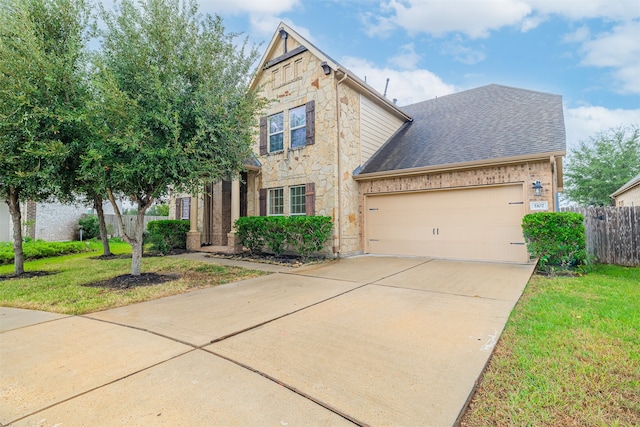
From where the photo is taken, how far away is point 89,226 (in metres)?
15.9

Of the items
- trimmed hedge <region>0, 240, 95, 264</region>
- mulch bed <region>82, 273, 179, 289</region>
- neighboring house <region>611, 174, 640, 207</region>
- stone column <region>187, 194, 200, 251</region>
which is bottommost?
mulch bed <region>82, 273, 179, 289</region>

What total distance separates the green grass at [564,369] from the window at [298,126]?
7.93 metres

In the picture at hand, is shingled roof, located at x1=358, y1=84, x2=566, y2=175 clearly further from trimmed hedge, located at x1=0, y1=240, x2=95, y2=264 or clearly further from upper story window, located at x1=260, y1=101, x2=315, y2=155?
trimmed hedge, located at x1=0, y1=240, x2=95, y2=264

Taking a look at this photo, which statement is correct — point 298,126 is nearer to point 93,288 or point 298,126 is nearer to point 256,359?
point 93,288

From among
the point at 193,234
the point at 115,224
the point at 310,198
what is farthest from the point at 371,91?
the point at 115,224

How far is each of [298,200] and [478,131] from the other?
6.25 m

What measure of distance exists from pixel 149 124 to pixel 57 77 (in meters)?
1.97

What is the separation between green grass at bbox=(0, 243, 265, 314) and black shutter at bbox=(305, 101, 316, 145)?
480 cm

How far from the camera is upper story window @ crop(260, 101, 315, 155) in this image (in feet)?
32.8

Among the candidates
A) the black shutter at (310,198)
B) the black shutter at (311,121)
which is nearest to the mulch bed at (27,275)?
the black shutter at (310,198)

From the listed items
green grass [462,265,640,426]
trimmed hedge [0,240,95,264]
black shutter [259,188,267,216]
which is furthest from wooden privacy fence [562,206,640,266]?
trimmed hedge [0,240,95,264]

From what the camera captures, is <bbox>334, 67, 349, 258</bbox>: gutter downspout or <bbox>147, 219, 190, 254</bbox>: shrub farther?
<bbox>147, 219, 190, 254</bbox>: shrub

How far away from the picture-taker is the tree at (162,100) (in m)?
5.26

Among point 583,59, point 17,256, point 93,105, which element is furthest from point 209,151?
point 583,59
